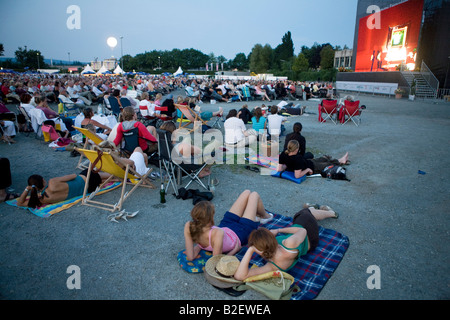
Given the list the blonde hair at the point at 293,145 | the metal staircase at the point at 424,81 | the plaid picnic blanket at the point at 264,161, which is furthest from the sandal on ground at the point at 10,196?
the metal staircase at the point at 424,81

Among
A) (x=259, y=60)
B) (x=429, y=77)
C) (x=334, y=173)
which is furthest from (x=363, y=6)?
(x=259, y=60)

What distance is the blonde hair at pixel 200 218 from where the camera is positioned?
2670 mm

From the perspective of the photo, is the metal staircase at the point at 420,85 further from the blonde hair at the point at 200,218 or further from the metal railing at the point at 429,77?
the blonde hair at the point at 200,218

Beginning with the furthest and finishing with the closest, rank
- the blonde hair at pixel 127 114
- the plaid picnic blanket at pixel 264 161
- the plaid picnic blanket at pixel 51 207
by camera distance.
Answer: the plaid picnic blanket at pixel 264 161
the blonde hair at pixel 127 114
the plaid picnic blanket at pixel 51 207

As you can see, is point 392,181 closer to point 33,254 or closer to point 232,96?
point 33,254

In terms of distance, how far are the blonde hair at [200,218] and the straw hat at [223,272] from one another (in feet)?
1.12

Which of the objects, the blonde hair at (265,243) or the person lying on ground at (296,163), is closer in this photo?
the blonde hair at (265,243)

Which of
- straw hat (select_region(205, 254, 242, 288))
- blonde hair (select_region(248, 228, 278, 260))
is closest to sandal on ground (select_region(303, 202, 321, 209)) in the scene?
blonde hair (select_region(248, 228, 278, 260))

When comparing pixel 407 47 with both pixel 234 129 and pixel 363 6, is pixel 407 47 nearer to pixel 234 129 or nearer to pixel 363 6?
pixel 363 6

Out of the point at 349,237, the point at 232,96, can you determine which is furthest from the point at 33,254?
the point at 232,96

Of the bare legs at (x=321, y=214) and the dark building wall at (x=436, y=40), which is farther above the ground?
the dark building wall at (x=436, y=40)

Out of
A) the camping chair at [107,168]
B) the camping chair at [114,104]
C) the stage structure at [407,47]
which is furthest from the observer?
the stage structure at [407,47]

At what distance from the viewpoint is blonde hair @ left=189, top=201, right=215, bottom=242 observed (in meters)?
2.67
